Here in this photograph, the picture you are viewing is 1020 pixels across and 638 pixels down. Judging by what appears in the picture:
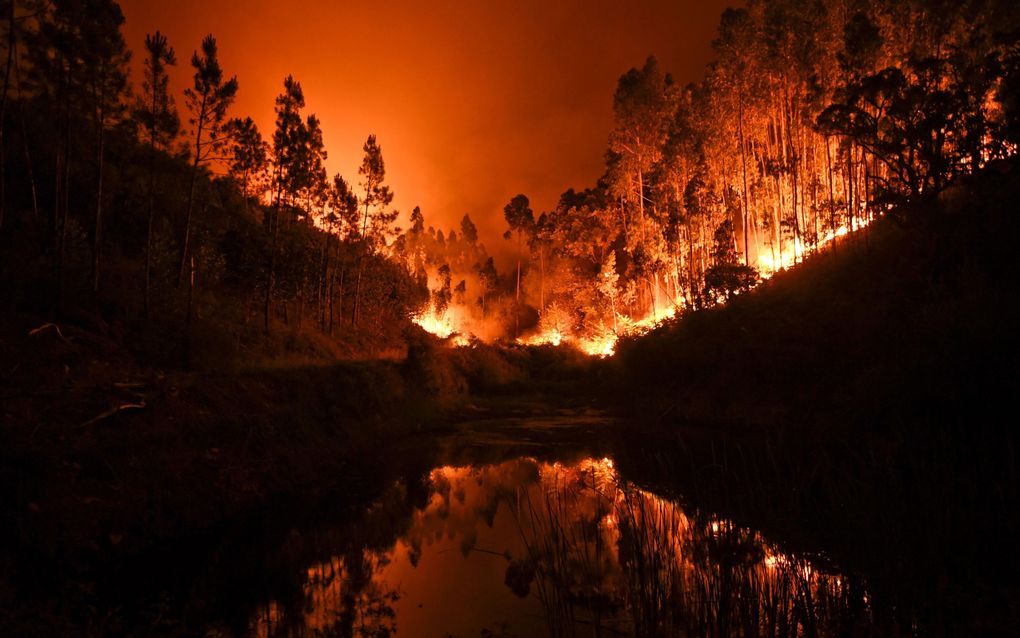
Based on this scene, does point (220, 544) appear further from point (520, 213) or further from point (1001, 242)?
point (520, 213)

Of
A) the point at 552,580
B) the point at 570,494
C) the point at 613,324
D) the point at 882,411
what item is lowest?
the point at 570,494

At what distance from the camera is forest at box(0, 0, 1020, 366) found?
703 inches

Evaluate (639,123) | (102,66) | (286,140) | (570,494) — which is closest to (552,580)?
(570,494)

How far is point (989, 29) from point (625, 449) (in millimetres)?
21057

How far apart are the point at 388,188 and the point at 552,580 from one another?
140ft

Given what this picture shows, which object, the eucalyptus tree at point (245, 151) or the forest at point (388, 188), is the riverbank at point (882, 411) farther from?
the eucalyptus tree at point (245, 151)

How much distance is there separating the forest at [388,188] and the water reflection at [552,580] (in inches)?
550

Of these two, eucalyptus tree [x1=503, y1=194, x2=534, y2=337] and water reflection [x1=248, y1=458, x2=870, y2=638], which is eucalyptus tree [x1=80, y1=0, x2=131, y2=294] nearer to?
water reflection [x1=248, y1=458, x2=870, y2=638]

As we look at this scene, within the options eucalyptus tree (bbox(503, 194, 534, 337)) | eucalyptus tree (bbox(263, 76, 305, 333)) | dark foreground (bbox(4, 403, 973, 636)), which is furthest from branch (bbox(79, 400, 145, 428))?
eucalyptus tree (bbox(503, 194, 534, 337))

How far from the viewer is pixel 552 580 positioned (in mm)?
4855

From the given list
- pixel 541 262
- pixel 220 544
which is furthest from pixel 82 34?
pixel 541 262

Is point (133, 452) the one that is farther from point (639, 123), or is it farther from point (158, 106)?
point (639, 123)

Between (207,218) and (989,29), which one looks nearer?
(989,29)

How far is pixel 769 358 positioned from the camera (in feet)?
63.2
